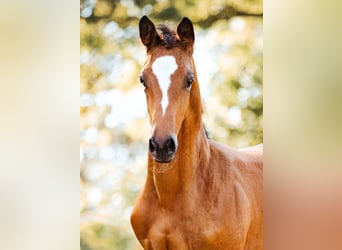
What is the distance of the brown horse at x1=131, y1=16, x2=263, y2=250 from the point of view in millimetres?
2504

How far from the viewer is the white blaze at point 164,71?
98.0 inches

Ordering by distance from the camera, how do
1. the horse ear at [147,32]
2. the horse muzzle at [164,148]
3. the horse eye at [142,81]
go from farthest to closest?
the horse ear at [147,32]
the horse eye at [142,81]
the horse muzzle at [164,148]

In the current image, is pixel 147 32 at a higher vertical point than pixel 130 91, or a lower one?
higher

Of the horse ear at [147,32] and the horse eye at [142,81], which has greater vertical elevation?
the horse ear at [147,32]

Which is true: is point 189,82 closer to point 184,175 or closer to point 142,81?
point 142,81

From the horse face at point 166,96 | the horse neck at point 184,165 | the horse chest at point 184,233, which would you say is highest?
the horse face at point 166,96

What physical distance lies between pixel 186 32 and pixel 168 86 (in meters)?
0.31

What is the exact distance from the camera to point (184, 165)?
8.53 ft

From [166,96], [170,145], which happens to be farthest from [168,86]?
[170,145]

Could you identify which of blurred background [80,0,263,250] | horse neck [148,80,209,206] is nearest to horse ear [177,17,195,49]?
blurred background [80,0,263,250]

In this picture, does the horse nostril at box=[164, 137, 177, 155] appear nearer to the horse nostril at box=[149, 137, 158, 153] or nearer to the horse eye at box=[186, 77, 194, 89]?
the horse nostril at box=[149, 137, 158, 153]

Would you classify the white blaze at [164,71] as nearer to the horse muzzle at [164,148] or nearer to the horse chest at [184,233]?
the horse muzzle at [164,148]

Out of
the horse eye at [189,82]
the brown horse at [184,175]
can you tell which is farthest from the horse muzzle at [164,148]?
the horse eye at [189,82]

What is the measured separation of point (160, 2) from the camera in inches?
110
